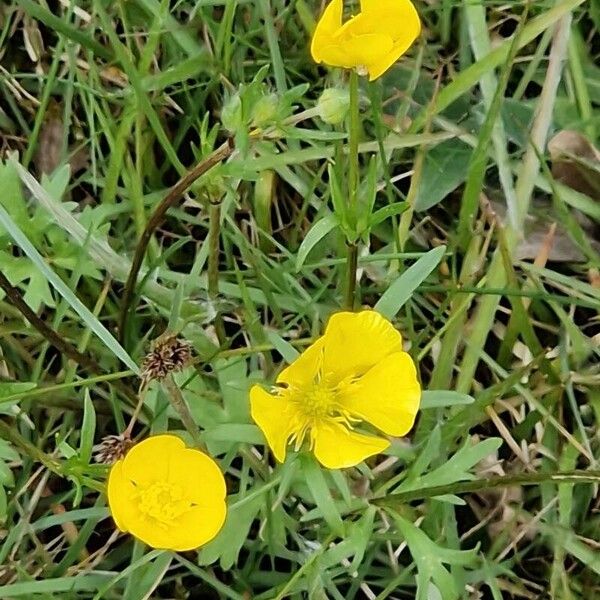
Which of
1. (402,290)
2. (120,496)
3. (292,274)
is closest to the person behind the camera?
(120,496)

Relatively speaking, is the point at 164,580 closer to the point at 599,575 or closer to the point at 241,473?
the point at 241,473

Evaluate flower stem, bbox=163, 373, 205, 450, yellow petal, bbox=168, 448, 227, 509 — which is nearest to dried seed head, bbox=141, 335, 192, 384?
flower stem, bbox=163, 373, 205, 450

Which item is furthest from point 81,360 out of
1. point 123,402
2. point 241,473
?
point 241,473

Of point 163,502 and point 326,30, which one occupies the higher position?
point 326,30

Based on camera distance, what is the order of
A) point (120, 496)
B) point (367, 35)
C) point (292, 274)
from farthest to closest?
1. point (292, 274)
2. point (120, 496)
3. point (367, 35)

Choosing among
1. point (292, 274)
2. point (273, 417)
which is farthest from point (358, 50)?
point (292, 274)

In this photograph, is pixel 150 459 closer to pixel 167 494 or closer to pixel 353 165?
pixel 167 494
